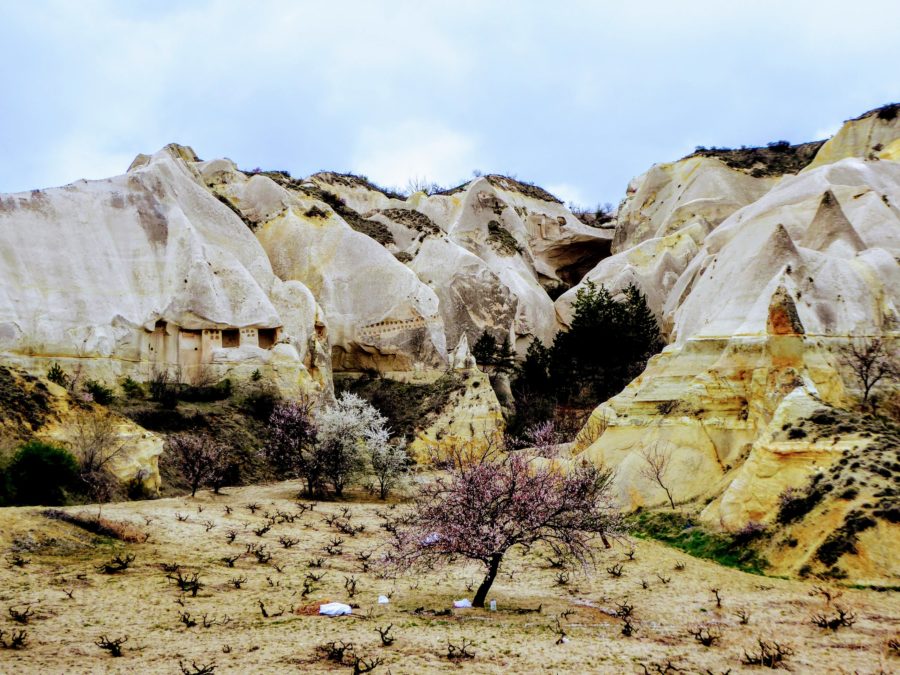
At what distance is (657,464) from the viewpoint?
19.8 m

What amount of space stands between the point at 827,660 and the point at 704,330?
1498 centimetres

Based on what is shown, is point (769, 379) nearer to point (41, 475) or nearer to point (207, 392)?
point (41, 475)

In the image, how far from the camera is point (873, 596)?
11.6 meters

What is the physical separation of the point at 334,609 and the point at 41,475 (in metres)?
10.3

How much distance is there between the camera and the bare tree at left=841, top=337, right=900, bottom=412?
19297 millimetres

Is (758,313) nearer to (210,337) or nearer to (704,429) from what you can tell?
(704,429)

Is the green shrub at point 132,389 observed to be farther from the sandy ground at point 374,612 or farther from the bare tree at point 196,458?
the sandy ground at point 374,612

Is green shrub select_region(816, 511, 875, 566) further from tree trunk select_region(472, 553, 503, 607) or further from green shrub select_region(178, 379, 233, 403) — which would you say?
green shrub select_region(178, 379, 233, 403)

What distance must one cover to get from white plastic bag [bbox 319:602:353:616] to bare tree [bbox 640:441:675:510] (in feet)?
35.2

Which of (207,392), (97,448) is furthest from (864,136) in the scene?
(97,448)

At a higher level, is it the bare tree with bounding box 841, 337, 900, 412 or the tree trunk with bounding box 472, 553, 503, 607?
the bare tree with bounding box 841, 337, 900, 412

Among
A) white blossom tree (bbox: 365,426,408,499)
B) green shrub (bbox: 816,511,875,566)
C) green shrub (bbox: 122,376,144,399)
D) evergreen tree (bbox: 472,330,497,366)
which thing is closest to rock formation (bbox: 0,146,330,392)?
green shrub (bbox: 122,376,144,399)

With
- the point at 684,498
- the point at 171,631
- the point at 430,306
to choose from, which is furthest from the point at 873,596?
the point at 430,306

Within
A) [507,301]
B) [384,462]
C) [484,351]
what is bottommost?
[384,462]
